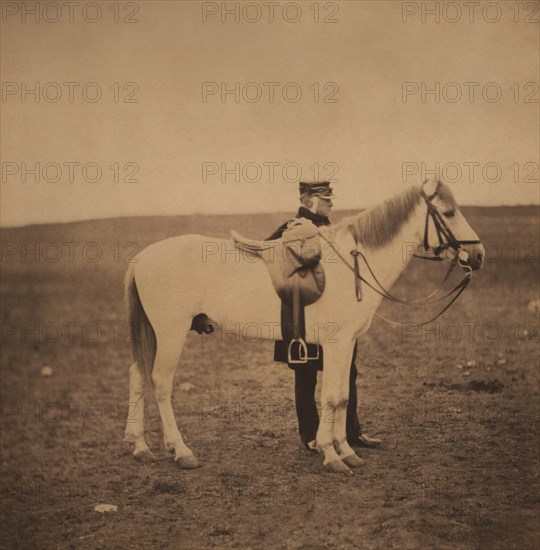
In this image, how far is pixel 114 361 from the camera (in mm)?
3580

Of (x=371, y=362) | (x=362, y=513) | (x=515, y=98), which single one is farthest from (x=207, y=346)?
(x=515, y=98)

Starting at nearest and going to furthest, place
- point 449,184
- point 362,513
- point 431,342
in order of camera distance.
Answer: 1. point 362,513
2. point 449,184
3. point 431,342

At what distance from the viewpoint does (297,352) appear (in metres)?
3.11

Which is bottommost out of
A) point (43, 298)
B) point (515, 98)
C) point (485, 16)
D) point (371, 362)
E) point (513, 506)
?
point (513, 506)

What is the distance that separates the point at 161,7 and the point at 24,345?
1.94 m

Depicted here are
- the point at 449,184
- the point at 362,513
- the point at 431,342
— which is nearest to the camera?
the point at 362,513

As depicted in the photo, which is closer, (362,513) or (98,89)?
(362,513)

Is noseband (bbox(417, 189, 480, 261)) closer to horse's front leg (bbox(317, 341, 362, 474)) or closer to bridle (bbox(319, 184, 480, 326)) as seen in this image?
bridle (bbox(319, 184, 480, 326))

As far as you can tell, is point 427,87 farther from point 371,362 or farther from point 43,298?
point 43,298

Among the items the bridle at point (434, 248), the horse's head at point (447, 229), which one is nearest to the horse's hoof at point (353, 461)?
the bridle at point (434, 248)

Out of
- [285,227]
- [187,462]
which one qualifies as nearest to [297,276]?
[285,227]

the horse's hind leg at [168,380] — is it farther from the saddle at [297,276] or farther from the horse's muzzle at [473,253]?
the horse's muzzle at [473,253]

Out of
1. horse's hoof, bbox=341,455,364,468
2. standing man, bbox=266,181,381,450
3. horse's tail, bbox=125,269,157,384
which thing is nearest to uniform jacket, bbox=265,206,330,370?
standing man, bbox=266,181,381,450

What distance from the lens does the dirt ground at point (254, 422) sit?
2.98m
